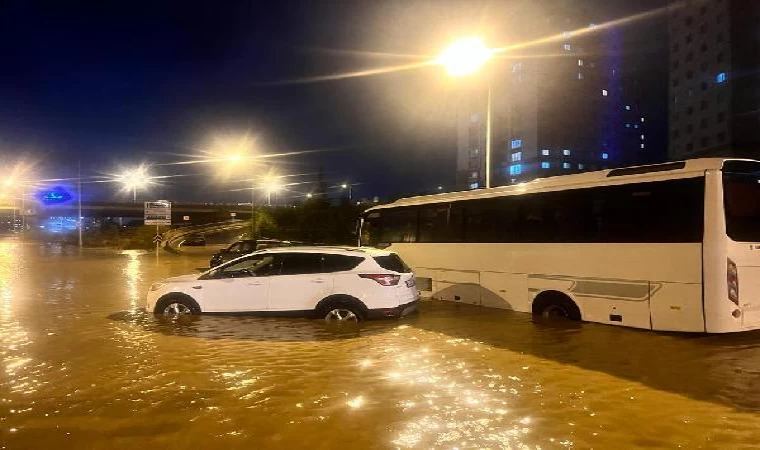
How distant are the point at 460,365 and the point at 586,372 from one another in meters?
1.64

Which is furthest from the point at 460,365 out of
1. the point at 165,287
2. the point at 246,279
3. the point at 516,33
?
the point at 516,33

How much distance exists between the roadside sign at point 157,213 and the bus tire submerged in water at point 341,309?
2932cm

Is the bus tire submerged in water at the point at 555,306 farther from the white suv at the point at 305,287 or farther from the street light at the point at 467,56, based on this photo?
the street light at the point at 467,56

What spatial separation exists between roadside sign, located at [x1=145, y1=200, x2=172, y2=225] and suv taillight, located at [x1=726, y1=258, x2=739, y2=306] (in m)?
34.3

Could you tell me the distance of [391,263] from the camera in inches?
425

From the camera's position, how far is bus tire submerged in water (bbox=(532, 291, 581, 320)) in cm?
1049

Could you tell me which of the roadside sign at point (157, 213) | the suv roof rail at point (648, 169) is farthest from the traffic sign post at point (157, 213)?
the suv roof rail at point (648, 169)

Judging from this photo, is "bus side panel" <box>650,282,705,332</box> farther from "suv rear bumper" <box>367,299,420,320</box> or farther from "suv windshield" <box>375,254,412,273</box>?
"suv windshield" <box>375,254,412,273</box>

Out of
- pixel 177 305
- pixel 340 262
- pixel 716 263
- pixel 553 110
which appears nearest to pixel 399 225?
pixel 340 262

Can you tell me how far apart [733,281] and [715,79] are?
253 ft

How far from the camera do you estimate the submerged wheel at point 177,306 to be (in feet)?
36.3

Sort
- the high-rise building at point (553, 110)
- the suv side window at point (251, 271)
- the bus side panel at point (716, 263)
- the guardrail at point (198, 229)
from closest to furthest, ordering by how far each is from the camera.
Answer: the bus side panel at point (716, 263) → the suv side window at point (251, 271) → the guardrail at point (198, 229) → the high-rise building at point (553, 110)

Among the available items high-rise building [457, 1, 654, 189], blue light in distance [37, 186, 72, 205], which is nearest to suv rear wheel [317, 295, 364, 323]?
blue light in distance [37, 186, 72, 205]

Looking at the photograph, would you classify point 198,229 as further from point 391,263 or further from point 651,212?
point 651,212
